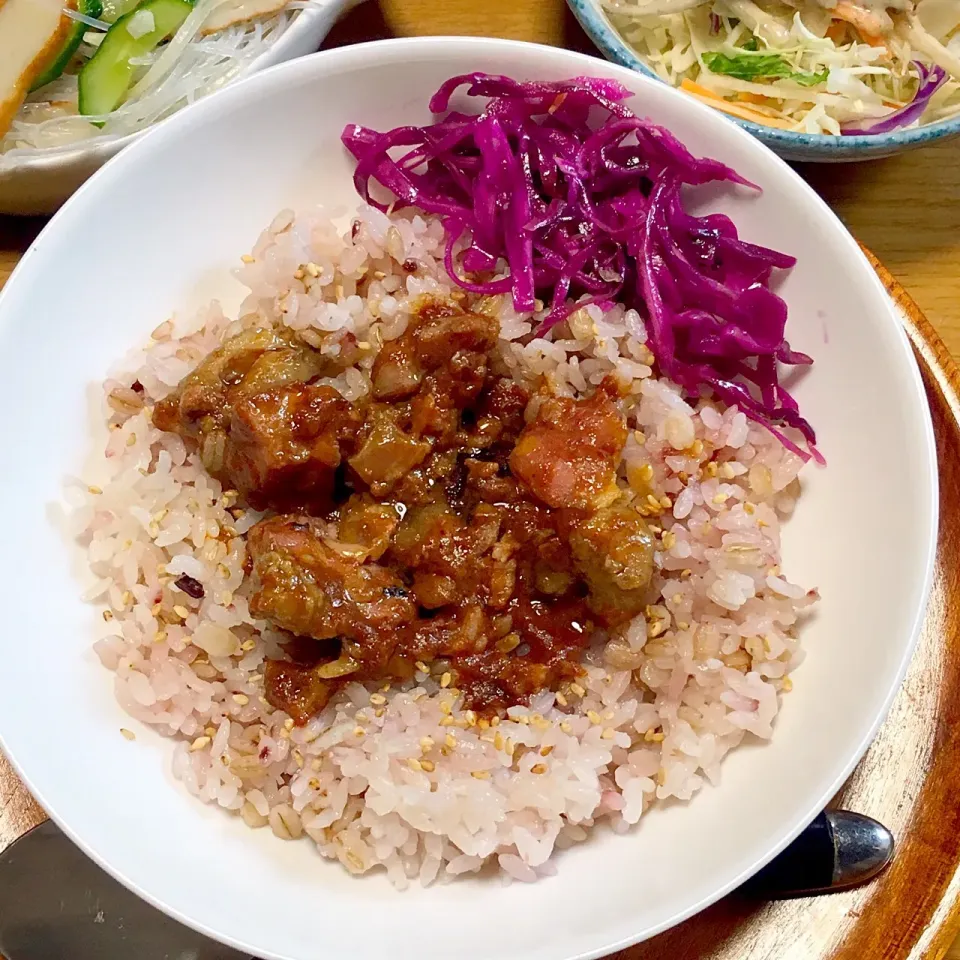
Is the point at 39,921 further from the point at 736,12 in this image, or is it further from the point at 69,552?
the point at 736,12

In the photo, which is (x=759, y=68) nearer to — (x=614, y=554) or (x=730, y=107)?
(x=730, y=107)

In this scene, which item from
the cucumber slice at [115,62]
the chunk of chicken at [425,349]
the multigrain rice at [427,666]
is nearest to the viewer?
the multigrain rice at [427,666]

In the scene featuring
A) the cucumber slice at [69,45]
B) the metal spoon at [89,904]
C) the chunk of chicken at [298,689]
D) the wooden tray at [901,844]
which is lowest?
the wooden tray at [901,844]

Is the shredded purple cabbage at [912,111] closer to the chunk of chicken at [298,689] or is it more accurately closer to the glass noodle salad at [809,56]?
the glass noodle salad at [809,56]

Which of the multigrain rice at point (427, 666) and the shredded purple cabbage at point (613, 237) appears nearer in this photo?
the multigrain rice at point (427, 666)

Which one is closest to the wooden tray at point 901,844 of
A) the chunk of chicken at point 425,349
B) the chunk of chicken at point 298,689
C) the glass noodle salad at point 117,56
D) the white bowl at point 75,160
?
the chunk of chicken at point 298,689

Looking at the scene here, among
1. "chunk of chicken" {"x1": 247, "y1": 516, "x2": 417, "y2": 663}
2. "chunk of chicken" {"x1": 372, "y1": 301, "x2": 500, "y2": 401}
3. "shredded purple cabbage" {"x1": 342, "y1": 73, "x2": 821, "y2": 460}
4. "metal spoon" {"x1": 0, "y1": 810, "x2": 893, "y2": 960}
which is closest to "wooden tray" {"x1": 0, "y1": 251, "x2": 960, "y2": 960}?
"metal spoon" {"x1": 0, "y1": 810, "x2": 893, "y2": 960}
